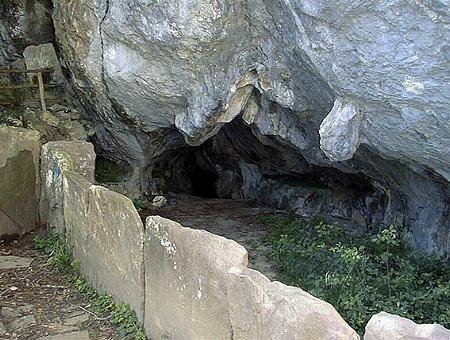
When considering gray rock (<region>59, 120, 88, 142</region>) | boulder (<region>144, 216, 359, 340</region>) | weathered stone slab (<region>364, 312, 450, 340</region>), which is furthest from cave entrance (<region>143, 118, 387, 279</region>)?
weathered stone slab (<region>364, 312, 450, 340</region>)

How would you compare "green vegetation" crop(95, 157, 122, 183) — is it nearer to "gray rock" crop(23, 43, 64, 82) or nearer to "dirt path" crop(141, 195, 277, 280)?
"dirt path" crop(141, 195, 277, 280)

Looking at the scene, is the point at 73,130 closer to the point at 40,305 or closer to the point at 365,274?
the point at 40,305

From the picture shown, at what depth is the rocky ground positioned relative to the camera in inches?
159

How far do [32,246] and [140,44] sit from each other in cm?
227

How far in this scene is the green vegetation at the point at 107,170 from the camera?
8.33 m

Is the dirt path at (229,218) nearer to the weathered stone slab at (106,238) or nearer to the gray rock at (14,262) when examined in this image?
the weathered stone slab at (106,238)

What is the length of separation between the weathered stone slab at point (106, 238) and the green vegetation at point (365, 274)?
4.56 feet

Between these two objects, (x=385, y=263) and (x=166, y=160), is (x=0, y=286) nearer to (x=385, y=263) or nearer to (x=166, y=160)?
(x=385, y=263)

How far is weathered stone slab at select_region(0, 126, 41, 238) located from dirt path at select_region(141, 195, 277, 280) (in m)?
1.94

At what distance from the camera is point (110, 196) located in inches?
165

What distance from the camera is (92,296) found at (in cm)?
453

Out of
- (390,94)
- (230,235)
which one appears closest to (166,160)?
(230,235)

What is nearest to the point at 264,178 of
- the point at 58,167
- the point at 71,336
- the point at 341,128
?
the point at 58,167

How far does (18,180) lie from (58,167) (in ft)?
2.43
